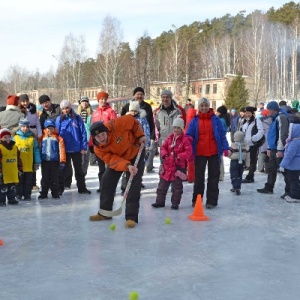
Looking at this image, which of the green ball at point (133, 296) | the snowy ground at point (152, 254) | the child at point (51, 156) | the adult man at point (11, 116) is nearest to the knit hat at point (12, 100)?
the adult man at point (11, 116)

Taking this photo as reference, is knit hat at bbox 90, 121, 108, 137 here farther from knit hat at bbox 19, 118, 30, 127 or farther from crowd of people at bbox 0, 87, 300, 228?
knit hat at bbox 19, 118, 30, 127

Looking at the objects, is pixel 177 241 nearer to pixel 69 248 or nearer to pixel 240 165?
pixel 69 248

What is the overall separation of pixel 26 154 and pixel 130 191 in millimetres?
2136

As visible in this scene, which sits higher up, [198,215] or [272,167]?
[272,167]

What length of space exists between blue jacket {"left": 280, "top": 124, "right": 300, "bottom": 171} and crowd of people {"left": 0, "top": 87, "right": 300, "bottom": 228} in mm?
15

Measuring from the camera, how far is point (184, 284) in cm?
322

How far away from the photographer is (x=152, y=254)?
3.96 meters

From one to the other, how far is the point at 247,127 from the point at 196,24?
58.8 meters

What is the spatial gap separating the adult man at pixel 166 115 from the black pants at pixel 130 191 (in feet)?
6.59

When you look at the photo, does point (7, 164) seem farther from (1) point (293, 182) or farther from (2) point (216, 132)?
(1) point (293, 182)

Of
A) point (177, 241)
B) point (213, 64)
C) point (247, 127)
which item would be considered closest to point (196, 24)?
point (213, 64)

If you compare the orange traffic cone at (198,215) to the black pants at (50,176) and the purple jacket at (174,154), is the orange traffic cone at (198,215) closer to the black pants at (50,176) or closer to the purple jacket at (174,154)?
the purple jacket at (174,154)

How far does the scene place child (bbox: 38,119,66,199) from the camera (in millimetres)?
6430

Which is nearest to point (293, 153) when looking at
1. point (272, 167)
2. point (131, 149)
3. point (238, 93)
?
point (272, 167)
